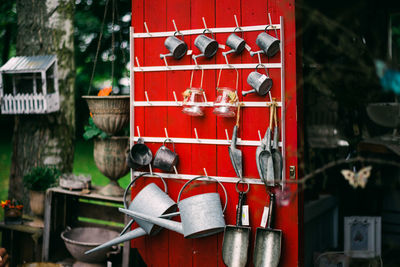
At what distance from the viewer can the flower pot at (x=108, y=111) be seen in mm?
3555

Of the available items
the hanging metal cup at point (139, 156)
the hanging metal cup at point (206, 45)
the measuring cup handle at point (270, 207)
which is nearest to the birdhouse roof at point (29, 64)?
the hanging metal cup at point (139, 156)

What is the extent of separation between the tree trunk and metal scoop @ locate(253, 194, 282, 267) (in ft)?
7.82

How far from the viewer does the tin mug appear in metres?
3.11

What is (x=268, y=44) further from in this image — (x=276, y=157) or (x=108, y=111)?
(x=108, y=111)

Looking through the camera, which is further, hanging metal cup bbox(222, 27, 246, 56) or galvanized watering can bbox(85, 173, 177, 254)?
galvanized watering can bbox(85, 173, 177, 254)

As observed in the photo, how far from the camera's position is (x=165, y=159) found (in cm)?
326

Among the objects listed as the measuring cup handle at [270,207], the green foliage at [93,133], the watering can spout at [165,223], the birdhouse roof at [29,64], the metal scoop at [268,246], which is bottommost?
the metal scoop at [268,246]

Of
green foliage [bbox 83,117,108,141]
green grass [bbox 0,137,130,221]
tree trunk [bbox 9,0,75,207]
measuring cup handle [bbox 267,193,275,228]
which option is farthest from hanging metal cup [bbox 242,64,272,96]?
green grass [bbox 0,137,130,221]

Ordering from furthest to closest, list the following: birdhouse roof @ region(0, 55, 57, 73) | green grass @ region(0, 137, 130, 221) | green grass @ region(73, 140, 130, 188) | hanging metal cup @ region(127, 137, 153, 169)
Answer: green grass @ region(73, 140, 130, 188), green grass @ region(0, 137, 130, 221), birdhouse roof @ region(0, 55, 57, 73), hanging metal cup @ region(127, 137, 153, 169)

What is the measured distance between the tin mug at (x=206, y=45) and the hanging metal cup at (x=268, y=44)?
0.33m

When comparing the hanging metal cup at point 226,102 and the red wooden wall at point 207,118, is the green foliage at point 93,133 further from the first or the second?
the hanging metal cup at point 226,102

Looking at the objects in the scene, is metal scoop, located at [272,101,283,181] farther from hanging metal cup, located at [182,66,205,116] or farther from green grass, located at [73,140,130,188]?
green grass, located at [73,140,130,188]

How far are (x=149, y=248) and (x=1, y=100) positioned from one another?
2.11m

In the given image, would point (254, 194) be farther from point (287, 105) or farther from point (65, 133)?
point (65, 133)
